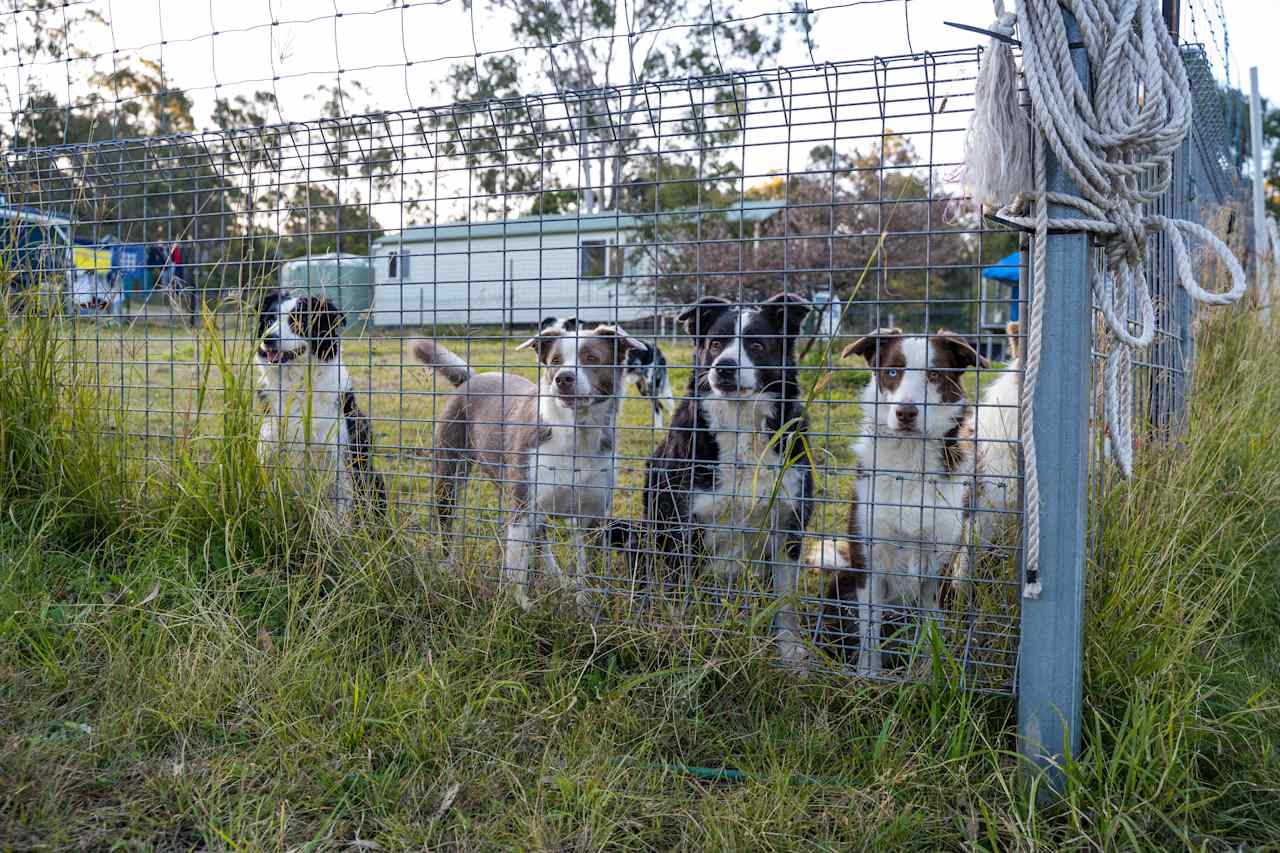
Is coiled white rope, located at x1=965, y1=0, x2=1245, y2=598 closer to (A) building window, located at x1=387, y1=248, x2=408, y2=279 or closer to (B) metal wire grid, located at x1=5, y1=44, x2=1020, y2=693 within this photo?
(B) metal wire grid, located at x1=5, y1=44, x2=1020, y2=693

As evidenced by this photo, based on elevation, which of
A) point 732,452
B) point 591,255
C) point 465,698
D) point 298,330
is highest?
point 591,255

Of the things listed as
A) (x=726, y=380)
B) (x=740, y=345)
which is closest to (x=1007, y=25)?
(x=740, y=345)

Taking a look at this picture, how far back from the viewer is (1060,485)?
198 centimetres

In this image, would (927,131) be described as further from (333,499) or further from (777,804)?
(333,499)

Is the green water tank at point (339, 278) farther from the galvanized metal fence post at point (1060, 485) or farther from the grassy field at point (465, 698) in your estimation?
the galvanized metal fence post at point (1060, 485)

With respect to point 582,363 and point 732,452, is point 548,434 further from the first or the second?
point 582,363

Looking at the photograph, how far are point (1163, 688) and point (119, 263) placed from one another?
13.0 ft

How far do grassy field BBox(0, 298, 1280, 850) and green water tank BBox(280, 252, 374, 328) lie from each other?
26 centimetres

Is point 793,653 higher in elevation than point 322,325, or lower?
lower

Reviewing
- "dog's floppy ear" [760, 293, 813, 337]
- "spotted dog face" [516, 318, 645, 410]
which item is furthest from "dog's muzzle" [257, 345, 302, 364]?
"dog's floppy ear" [760, 293, 813, 337]

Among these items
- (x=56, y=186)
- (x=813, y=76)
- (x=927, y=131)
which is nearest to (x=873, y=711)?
(x=927, y=131)

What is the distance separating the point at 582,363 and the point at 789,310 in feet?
4.04

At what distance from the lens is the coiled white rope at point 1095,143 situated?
74.5 inches

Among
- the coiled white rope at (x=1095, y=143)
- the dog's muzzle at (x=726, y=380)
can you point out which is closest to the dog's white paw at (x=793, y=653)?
the coiled white rope at (x=1095, y=143)
